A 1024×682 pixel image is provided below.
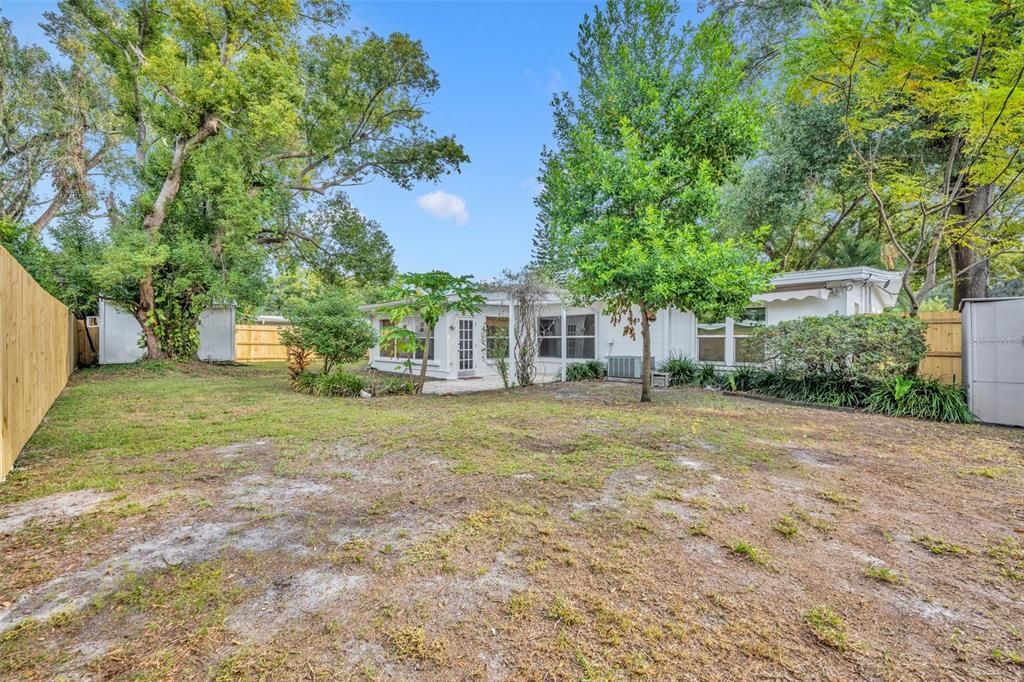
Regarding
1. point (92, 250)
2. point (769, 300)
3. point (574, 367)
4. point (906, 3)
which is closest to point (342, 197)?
point (92, 250)

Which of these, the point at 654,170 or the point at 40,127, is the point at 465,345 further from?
the point at 40,127

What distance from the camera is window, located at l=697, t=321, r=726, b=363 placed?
10492 mm

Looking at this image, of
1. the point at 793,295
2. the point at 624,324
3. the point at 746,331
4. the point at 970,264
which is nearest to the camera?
the point at 793,295

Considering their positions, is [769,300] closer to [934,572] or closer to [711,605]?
[934,572]

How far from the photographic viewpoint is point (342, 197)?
17.5 metres

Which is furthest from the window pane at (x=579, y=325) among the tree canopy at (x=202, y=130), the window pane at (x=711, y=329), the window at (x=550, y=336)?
the tree canopy at (x=202, y=130)

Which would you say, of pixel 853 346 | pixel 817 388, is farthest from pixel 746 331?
pixel 853 346

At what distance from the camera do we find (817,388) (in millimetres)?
8078

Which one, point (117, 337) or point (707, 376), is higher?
point (117, 337)

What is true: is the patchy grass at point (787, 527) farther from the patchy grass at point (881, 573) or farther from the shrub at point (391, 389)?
the shrub at point (391, 389)

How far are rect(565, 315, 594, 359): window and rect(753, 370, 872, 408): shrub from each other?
4.86m

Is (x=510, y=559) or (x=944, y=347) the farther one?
(x=944, y=347)

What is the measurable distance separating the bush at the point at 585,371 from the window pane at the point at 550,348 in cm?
156

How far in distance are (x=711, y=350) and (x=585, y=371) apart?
320 cm
